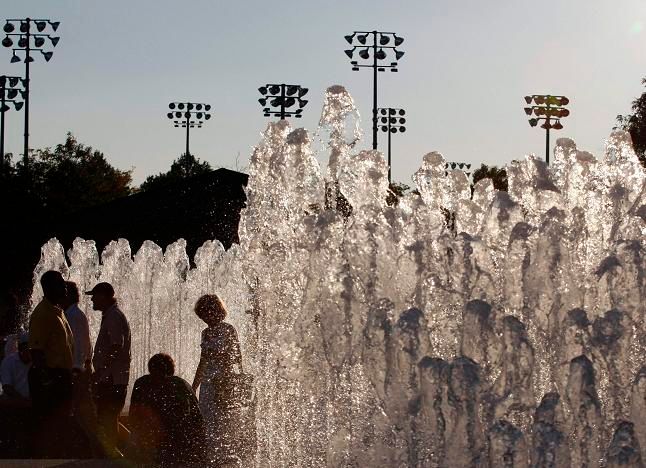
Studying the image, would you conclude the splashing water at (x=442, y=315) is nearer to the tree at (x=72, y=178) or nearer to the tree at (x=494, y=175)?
the tree at (x=72, y=178)

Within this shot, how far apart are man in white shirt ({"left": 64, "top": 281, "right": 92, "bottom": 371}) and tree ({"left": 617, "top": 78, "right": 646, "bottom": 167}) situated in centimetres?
3815

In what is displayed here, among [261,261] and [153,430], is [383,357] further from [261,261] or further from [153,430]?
[261,261]

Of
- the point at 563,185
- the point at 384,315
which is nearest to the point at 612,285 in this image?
the point at 384,315

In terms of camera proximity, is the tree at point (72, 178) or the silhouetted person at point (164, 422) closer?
the silhouetted person at point (164, 422)

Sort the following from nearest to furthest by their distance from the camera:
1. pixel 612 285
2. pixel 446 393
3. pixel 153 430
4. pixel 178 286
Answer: pixel 446 393, pixel 153 430, pixel 612 285, pixel 178 286

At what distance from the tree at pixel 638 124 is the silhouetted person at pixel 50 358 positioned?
128 ft

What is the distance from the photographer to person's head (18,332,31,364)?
1112cm

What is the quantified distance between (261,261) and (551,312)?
322cm

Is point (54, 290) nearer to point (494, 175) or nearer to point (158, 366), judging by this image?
point (158, 366)

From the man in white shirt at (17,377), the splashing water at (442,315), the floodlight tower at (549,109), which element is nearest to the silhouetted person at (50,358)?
the splashing water at (442,315)

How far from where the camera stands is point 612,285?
29.2 ft

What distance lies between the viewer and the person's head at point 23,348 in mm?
11125

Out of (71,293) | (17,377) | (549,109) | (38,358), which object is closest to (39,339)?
(38,358)

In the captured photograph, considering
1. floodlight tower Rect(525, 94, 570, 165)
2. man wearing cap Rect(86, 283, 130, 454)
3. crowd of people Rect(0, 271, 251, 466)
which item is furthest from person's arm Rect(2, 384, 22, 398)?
floodlight tower Rect(525, 94, 570, 165)
